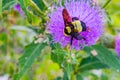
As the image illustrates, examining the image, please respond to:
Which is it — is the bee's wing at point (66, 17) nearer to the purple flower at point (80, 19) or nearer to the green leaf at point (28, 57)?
the purple flower at point (80, 19)

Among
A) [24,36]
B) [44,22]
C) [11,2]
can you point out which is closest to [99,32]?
[44,22]

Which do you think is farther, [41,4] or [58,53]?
[41,4]

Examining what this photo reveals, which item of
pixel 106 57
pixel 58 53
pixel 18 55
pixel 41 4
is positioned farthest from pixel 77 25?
pixel 18 55

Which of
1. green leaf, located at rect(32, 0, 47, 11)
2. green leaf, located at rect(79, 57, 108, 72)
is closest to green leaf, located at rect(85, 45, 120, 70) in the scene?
green leaf, located at rect(79, 57, 108, 72)

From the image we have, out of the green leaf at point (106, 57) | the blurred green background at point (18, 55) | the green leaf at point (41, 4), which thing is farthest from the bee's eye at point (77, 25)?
the blurred green background at point (18, 55)

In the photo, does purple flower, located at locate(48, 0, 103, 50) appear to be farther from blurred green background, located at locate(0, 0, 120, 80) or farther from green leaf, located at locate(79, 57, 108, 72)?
blurred green background, located at locate(0, 0, 120, 80)

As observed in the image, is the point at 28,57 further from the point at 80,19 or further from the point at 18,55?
the point at 18,55
